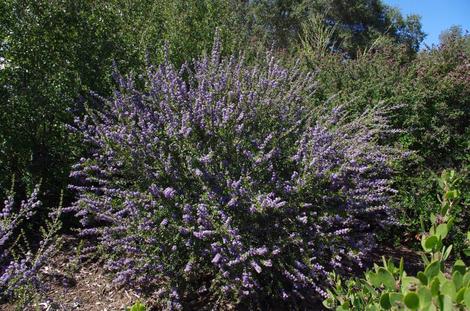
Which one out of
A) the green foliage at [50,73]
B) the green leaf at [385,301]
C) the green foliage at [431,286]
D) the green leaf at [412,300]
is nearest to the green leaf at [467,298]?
the green foliage at [431,286]

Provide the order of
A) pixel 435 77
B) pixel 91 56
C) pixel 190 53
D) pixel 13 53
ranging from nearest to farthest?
1. pixel 13 53
2. pixel 91 56
3. pixel 435 77
4. pixel 190 53

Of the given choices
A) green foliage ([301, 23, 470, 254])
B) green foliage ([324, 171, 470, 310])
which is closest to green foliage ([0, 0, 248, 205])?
green foliage ([301, 23, 470, 254])

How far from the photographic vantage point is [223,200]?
321cm

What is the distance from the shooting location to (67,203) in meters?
4.69

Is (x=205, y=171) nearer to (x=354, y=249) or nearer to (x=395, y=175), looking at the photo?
(x=354, y=249)

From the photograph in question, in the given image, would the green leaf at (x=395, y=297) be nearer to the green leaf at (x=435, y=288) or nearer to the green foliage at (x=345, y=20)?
the green leaf at (x=435, y=288)

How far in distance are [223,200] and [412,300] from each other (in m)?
2.11

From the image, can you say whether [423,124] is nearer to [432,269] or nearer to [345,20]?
[432,269]

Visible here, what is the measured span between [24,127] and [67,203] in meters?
0.85

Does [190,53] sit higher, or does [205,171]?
[190,53]

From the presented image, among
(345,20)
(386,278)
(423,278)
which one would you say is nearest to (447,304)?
(423,278)

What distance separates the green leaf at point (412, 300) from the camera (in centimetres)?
115

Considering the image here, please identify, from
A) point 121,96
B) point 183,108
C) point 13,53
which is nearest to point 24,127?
point 13,53

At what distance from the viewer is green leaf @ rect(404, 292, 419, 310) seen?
1153 mm
